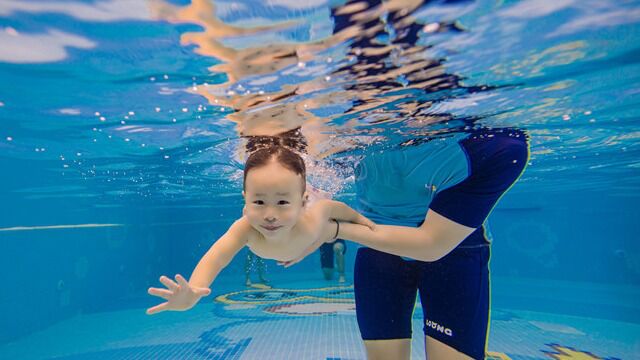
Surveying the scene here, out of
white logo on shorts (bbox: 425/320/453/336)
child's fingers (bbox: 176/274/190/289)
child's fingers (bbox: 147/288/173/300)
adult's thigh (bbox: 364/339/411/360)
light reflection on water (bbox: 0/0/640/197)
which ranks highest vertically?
light reflection on water (bbox: 0/0/640/197)

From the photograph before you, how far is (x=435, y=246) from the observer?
329 cm

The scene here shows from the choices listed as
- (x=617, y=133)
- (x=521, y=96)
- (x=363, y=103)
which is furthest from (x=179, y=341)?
(x=617, y=133)

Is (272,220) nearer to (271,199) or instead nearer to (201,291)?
(271,199)

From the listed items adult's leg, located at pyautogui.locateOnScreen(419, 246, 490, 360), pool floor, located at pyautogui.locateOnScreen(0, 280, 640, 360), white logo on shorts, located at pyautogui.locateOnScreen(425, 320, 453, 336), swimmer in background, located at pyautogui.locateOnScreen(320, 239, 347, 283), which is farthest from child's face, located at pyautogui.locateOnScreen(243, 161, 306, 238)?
swimmer in background, located at pyautogui.locateOnScreen(320, 239, 347, 283)

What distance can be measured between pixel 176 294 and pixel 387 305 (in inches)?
89.6

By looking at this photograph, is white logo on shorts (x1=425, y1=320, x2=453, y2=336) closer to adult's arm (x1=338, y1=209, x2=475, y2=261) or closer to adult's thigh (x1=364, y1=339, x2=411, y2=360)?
adult's thigh (x1=364, y1=339, x2=411, y2=360)

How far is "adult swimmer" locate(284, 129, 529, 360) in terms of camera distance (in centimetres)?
334

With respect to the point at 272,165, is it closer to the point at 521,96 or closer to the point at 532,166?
the point at 521,96

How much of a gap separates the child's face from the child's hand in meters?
0.71

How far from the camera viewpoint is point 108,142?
395 inches

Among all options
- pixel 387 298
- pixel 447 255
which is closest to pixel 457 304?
pixel 447 255

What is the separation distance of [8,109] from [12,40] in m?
3.48

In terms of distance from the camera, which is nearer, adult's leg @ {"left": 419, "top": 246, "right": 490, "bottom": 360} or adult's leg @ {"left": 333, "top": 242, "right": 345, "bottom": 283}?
adult's leg @ {"left": 419, "top": 246, "right": 490, "bottom": 360}

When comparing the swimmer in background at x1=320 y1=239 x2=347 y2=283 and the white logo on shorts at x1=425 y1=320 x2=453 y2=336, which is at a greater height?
the white logo on shorts at x1=425 y1=320 x2=453 y2=336
